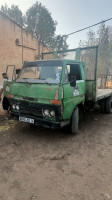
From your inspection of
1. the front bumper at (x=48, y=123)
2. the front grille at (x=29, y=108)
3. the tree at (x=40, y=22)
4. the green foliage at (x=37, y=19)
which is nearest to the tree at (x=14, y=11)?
the green foliage at (x=37, y=19)

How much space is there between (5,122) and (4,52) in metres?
7.37

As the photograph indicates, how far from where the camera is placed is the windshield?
411cm

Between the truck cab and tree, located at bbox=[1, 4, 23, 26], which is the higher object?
tree, located at bbox=[1, 4, 23, 26]

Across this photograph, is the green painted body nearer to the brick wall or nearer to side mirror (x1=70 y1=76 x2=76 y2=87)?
side mirror (x1=70 y1=76 x2=76 y2=87)

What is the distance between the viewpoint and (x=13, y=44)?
12008mm

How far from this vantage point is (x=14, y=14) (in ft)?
82.4

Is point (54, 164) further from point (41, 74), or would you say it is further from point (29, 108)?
point (41, 74)

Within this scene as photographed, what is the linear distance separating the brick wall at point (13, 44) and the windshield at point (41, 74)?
22.6 ft

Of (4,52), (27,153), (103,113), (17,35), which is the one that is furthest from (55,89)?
(17,35)

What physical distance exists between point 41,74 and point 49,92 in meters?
0.96

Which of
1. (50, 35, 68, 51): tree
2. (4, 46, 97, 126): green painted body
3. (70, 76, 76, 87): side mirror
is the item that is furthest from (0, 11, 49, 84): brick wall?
(50, 35, 68, 51): tree

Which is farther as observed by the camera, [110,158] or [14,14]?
[14,14]

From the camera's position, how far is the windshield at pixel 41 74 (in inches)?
162

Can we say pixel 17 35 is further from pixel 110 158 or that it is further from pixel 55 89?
pixel 110 158
